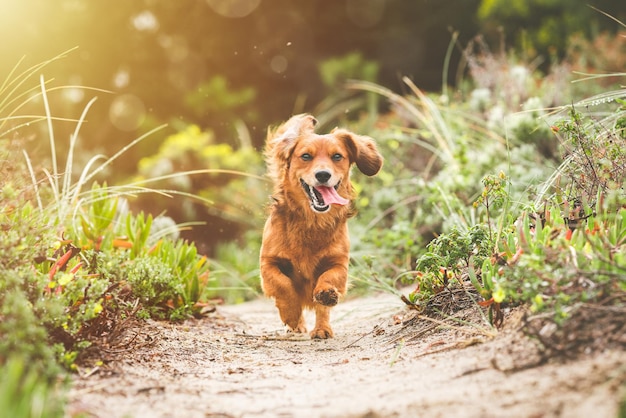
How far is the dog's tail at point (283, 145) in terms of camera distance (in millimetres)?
4234

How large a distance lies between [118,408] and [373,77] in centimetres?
963

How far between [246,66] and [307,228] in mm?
8398

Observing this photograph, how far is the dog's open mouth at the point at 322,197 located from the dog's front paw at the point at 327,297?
21.4 inches

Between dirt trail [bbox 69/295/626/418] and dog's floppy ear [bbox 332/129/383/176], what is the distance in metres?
1.28

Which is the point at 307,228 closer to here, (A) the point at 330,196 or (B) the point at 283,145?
(A) the point at 330,196

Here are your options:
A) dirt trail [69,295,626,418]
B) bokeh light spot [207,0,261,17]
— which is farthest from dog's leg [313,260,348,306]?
bokeh light spot [207,0,261,17]

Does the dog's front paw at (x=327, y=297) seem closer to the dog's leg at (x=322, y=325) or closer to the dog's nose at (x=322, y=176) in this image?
the dog's leg at (x=322, y=325)

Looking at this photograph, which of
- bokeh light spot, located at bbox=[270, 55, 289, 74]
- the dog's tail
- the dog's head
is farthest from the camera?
bokeh light spot, located at bbox=[270, 55, 289, 74]

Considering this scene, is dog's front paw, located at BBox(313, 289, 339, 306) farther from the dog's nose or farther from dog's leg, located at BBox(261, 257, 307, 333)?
the dog's nose

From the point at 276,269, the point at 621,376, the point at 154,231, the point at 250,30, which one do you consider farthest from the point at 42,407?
the point at 250,30

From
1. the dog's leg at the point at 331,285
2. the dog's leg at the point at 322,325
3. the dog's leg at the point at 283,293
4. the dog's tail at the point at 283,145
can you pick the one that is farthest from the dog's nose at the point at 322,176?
the dog's leg at the point at 322,325

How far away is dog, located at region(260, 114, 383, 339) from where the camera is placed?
12.9 feet

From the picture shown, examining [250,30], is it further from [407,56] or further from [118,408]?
[118,408]

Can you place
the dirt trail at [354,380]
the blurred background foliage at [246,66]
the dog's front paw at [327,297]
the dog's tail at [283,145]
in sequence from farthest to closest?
1. the blurred background foliage at [246,66]
2. the dog's tail at [283,145]
3. the dog's front paw at [327,297]
4. the dirt trail at [354,380]
